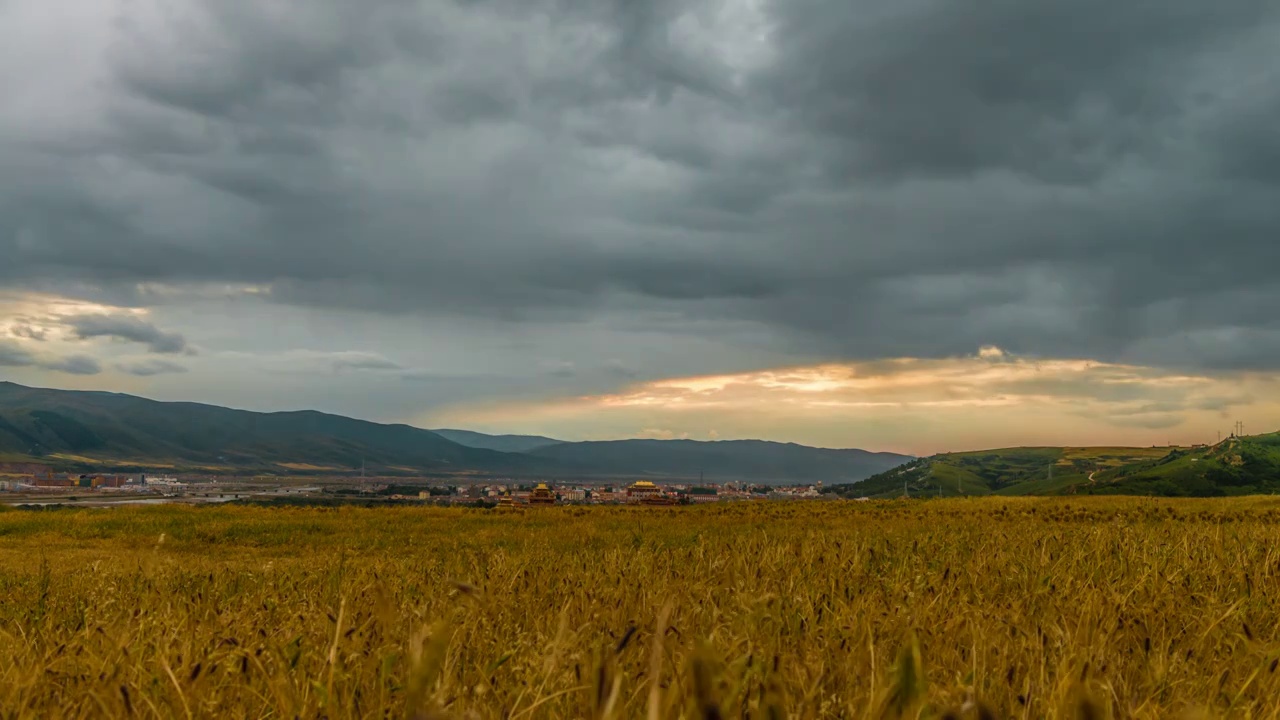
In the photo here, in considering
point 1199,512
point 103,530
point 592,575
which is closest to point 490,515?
point 103,530

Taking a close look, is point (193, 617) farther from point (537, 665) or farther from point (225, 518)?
point (225, 518)

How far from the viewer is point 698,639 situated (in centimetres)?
239

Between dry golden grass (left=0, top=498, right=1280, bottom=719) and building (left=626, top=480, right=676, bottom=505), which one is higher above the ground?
dry golden grass (left=0, top=498, right=1280, bottom=719)

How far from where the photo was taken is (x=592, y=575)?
5.79 meters

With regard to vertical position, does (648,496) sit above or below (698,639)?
below

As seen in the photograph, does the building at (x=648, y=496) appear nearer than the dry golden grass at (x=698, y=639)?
No

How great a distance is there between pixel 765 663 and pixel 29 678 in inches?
105

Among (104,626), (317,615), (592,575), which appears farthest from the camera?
(592,575)

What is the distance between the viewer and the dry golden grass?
7.55 ft

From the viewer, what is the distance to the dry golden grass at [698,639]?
2303 mm

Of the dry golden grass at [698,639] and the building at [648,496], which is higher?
the dry golden grass at [698,639]

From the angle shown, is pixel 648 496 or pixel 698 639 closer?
pixel 698 639

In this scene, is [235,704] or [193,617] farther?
[193,617]

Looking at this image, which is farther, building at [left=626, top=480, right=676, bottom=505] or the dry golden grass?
building at [left=626, top=480, right=676, bottom=505]
